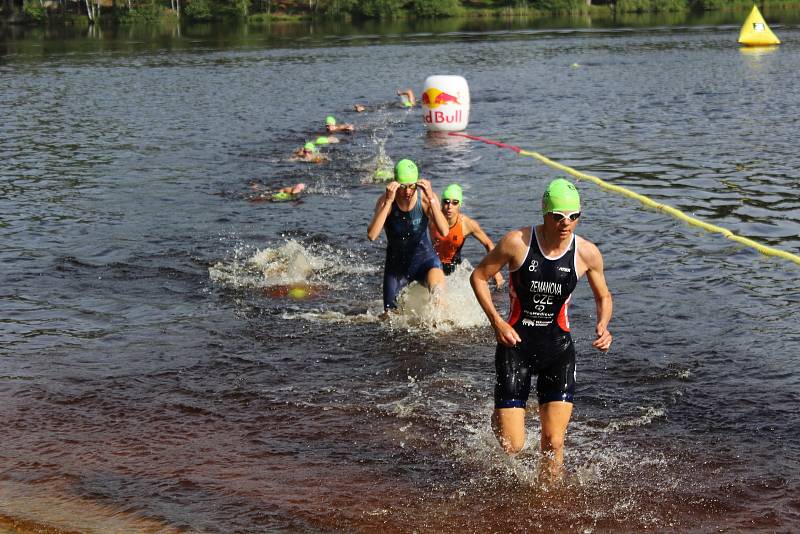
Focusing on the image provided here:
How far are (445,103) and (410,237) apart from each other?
57.5 ft

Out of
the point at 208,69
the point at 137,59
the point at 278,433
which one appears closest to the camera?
the point at 278,433

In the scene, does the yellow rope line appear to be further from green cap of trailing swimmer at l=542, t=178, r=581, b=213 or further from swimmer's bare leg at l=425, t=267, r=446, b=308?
green cap of trailing swimmer at l=542, t=178, r=581, b=213

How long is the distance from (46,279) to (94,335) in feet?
10.6

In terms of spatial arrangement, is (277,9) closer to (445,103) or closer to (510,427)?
(445,103)

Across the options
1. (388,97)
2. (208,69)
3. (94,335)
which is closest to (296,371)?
(94,335)

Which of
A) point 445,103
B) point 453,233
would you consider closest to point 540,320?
point 453,233

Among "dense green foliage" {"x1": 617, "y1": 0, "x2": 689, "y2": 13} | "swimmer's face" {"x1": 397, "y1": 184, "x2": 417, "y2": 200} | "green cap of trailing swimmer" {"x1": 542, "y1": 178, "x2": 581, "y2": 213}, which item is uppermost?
"dense green foliage" {"x1": 617, "y1": 0, "x2": 689, "y2": 13}

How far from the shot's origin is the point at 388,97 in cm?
3950

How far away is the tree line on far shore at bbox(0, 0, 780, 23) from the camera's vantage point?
96.8 meters

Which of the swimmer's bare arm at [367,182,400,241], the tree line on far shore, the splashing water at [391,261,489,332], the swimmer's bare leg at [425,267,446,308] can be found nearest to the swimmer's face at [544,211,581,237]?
the swimmer's bare arm at [367,182,400,241]

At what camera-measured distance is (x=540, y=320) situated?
24.2 feet

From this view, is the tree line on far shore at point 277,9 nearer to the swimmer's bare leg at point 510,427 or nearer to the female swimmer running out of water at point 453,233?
the female swimmer running out of water at point 453,233

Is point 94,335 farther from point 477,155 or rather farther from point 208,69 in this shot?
point 208,69

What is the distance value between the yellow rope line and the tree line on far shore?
76415 mm
